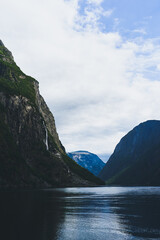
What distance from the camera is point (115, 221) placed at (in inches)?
2032

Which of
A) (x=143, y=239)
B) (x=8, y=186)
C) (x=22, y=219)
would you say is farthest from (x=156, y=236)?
(x=8, y=186)

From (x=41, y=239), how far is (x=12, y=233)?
5.94 meters

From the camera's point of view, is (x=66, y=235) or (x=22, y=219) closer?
(x=66, y=235)

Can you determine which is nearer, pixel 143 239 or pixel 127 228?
pixel 143 239

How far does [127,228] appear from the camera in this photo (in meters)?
44.4

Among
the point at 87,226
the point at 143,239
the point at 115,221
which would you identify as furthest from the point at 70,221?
the point at 143,239

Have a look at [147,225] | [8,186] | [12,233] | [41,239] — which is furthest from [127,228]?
[8,186]

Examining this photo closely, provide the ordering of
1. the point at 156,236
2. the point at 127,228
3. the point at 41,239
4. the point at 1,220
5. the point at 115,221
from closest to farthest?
the point at 41,239 < the point at 156,236 < the point at 127,228 < the point at 1,220 < the point at 115,221

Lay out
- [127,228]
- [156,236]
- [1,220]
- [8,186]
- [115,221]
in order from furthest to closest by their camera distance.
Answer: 1. [8,186]
2. [115,221]
3. [1,220]
4. [127,228]
5. [156,236]

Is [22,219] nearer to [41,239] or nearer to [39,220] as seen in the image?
[39,220]

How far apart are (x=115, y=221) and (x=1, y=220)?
72.2ft

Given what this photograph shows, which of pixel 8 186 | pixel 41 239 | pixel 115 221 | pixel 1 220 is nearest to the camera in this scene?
pixel 41 239

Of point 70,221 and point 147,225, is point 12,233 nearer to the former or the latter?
point 70,221

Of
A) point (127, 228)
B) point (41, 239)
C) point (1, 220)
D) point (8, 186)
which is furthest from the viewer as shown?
point (8, 186)
